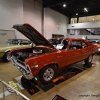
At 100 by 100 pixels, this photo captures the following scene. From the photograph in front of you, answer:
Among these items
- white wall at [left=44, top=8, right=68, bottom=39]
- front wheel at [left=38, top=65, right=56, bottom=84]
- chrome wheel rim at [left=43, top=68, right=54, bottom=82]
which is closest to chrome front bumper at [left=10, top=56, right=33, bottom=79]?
front wheel at [left=38, top=65, right=56, bottom=84]

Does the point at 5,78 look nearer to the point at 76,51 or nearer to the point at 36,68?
the point at 36,68

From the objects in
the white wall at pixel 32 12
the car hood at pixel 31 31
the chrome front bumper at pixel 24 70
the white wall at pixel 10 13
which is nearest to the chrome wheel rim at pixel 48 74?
the chrome front bumper at pixel 24 70

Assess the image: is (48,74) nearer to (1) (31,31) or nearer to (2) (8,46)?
(1) (31,31)

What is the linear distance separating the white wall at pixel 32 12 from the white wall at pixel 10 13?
35.1 inches

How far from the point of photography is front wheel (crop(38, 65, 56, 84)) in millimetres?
2438

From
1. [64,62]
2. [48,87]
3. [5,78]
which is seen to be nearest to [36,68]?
[48,87]

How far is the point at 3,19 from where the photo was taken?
7613 mm

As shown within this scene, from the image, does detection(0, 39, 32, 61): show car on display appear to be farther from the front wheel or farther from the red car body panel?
the front wheel

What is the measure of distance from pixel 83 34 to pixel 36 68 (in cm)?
1359

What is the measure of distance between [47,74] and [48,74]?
1.6 inches

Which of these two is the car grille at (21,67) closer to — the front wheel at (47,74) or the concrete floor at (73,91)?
the front wheel at (47,74)

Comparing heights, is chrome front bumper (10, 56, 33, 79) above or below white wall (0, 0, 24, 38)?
below

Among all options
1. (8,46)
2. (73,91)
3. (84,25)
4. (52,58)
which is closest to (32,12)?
(8,46)

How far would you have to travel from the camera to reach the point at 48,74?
263cm
